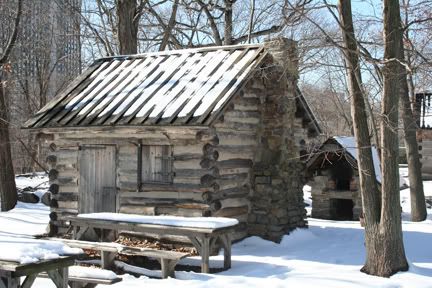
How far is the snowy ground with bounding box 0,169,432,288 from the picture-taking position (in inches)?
350

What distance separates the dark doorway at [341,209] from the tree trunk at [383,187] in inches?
366

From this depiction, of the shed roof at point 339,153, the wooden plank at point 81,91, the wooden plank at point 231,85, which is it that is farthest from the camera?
the shed roof at point 339,153

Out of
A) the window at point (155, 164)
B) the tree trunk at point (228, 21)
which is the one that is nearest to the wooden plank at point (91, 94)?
the window at point (155, 164)

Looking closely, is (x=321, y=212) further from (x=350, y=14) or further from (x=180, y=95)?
(x=350, y=14)

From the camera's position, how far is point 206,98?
11875mm

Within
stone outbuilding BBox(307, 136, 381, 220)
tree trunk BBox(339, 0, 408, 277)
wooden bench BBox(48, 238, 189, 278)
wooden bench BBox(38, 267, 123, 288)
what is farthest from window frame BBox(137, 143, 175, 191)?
stone outbuilding BBox(307, 136, 381, 220)

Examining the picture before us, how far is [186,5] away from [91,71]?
381 inches

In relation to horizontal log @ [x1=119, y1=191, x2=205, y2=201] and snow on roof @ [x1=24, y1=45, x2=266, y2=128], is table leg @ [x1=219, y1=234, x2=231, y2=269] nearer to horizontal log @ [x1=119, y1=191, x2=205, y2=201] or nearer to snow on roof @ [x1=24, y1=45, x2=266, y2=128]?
horizontal log @ [x1=119, y1=191, x2=205, y2=201]

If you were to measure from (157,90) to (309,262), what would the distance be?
212 inches

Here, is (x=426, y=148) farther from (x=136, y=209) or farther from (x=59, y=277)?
(x=59, y=277)

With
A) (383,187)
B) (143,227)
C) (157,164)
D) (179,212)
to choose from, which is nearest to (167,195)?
(179,212)

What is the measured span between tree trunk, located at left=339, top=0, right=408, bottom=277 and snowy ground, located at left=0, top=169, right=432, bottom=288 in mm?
318

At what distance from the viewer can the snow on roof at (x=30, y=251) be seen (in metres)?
5.98

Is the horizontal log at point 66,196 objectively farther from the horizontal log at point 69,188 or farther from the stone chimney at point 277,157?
the stone chimney at point 277,157
